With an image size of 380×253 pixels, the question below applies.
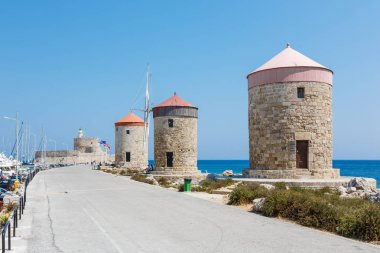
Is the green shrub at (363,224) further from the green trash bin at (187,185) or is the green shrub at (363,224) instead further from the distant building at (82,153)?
the distant building at (82,153)

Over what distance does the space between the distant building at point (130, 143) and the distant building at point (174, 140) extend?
15.4m

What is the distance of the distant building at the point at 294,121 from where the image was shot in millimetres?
22297

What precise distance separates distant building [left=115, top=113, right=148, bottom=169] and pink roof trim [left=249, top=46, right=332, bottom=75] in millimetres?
28090

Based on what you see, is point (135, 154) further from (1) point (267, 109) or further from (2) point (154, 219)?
(2) point (154, 219)

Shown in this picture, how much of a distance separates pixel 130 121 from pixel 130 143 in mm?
2712

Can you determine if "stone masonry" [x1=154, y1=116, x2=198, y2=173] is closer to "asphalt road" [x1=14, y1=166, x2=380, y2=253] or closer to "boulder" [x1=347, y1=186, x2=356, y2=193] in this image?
"boulder" [x1=347, y1=186, x2=356, y2=193]

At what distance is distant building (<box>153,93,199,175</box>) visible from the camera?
33.9 meters

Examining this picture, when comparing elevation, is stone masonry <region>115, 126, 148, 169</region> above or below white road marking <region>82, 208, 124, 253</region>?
above

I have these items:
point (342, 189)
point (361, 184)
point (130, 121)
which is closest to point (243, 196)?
point (342, 189)

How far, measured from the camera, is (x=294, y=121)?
73.2ft

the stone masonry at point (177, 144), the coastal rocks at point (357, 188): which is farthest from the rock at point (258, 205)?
the stone masonry at point (177, 144)

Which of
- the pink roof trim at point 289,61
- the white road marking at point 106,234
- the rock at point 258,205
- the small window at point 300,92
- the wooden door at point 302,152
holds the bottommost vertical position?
the white road marking at point 106,234

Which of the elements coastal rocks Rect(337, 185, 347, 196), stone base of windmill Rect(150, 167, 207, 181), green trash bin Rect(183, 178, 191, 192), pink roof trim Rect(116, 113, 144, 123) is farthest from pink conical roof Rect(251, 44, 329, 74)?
pink roof trim Rect(116, 113, 144, 123)

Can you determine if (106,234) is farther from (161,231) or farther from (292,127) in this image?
(292,127)
